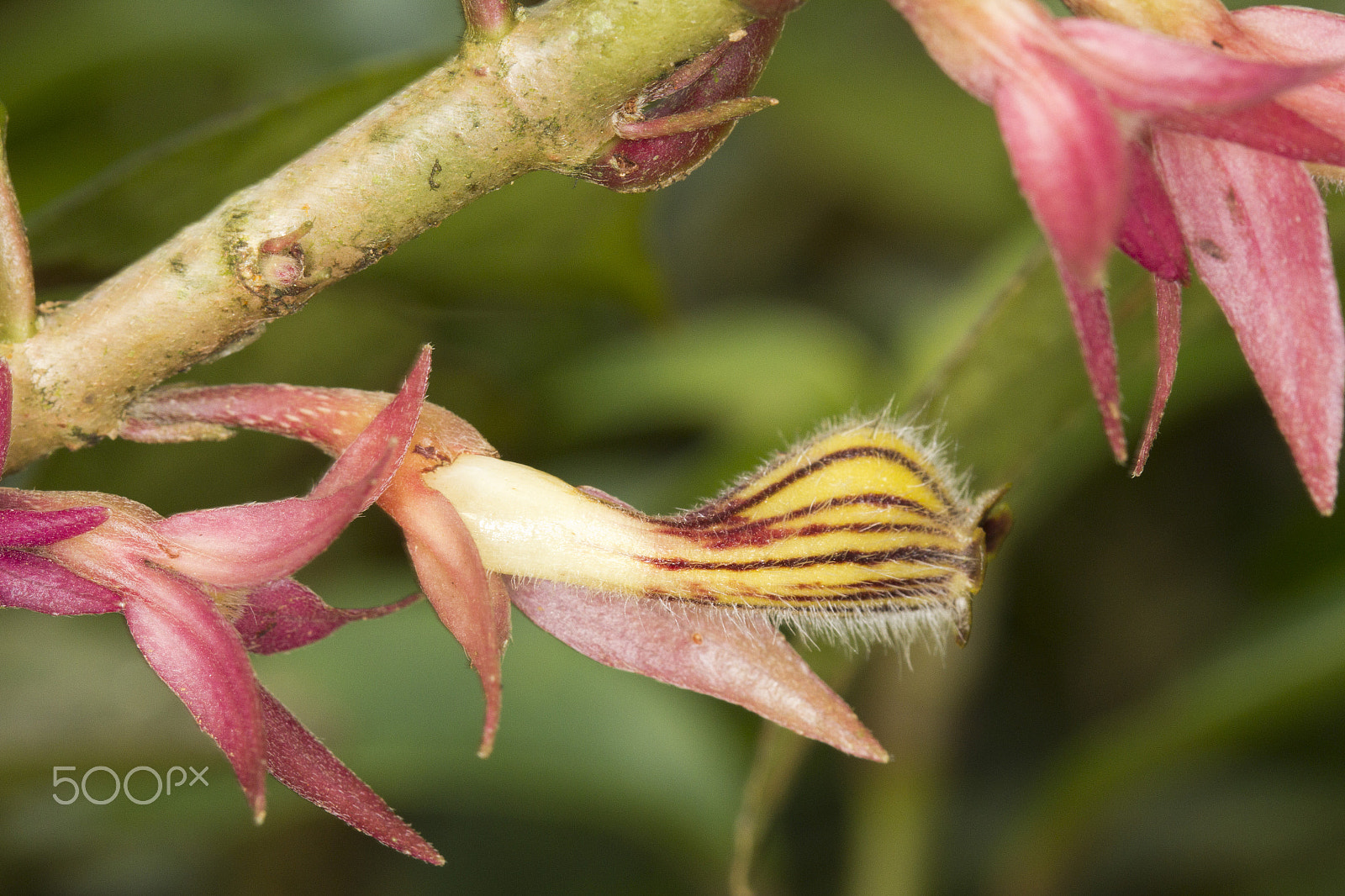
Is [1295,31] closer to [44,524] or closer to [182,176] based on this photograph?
[44,524]

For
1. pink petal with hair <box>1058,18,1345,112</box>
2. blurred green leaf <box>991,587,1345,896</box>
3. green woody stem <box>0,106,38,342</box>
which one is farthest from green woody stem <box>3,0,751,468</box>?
blurred green leaf <box>991,587,1345,896</box>

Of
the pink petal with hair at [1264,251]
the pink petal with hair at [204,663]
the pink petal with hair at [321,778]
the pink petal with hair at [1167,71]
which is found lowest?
the pink petal with hair at [321,778]

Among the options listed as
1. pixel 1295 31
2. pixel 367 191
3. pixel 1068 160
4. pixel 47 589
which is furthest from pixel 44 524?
pixel 1295 31

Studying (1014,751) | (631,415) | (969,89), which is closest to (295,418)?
(969,89)

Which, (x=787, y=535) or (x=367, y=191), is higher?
(x=367, y=191)

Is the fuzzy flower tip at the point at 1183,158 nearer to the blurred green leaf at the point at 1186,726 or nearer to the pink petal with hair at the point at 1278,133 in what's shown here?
the pink petal with hair at the point at 1278,133

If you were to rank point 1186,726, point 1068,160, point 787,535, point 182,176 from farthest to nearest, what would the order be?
point 1186,726 → point 182,176 → point 787,535 → point 1068,160

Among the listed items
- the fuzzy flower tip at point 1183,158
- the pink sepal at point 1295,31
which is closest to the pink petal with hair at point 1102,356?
the fuzzy flower tip at point 1183,158
